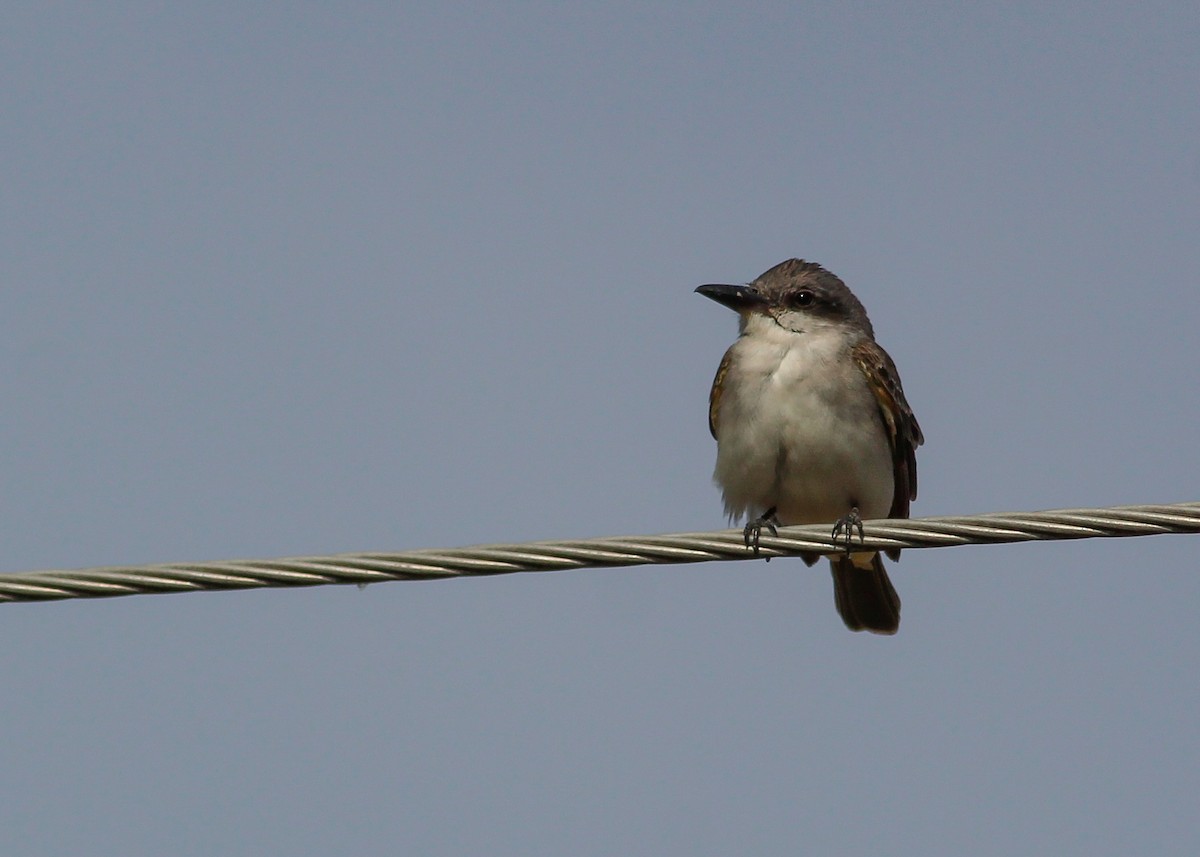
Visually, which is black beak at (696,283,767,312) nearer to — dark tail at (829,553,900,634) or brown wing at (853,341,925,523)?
brown wing at (853,341,925,523)

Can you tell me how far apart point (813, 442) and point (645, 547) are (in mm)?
3295

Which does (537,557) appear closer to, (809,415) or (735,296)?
(809,415)

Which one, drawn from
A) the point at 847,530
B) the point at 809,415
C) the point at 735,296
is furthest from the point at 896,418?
the point at 847,530

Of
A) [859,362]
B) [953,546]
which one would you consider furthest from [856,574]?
[953,546]

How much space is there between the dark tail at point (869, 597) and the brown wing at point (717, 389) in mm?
1236

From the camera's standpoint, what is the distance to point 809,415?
354 inches

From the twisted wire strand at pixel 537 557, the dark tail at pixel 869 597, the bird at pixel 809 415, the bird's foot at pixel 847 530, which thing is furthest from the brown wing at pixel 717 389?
the twisted wire strand at pixel 537 557

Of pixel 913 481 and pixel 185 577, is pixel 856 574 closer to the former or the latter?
pixel 913 481

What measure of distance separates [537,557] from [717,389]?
4272mm

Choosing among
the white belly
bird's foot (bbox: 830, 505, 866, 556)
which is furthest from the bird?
bird's foot (bbox: 830, 505, 866, 556)

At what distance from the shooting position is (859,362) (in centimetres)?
941

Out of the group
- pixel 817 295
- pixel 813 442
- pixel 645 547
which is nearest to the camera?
pixel 645 547

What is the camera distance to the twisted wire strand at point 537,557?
17.9ft

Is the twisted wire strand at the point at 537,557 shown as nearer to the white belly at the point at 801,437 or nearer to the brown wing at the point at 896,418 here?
the white belly at the point at 801,437
